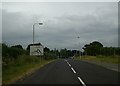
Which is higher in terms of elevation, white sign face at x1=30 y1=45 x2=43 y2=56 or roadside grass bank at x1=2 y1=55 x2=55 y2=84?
white sign face at x1=30 y1=45 x2=43 y2=56

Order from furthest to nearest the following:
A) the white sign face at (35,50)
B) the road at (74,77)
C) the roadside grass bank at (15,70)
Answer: the white sign face at (35,50) → the roadside grass bank at (15,70) → the road at (74,77)

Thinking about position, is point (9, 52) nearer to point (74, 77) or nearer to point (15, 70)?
point (15, 70)

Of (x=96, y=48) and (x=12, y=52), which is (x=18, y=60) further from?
(x=96, y=48)

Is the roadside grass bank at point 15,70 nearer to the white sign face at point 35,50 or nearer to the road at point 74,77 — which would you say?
the road at point 74,77

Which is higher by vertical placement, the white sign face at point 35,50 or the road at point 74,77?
the white sign face at point 35,50

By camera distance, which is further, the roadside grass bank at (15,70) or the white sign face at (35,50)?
the white sign face at (35,50)

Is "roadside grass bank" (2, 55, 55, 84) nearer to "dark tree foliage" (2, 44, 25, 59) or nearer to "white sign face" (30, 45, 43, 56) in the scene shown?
"dark tree foliage" (2, 44, 25, 59)

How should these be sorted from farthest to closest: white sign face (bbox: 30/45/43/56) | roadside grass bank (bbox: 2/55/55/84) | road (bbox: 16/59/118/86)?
white sign face (bbox: 30/45/43/56), roadside grass bank (bbox: 2/55/55/84), road (bbox: 16/59/118/86)

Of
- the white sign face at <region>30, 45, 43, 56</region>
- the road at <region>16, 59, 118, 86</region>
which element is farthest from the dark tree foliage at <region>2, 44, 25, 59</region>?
the road at <region>16, 59, 118, 86</region>

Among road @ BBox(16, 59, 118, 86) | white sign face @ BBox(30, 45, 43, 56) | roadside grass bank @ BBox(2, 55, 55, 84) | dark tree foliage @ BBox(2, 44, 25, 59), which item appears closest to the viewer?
road @ BBox(16, 59, 118, 86)

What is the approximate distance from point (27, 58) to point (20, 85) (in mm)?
35326

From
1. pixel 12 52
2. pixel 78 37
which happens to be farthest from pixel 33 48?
pixel 78 37

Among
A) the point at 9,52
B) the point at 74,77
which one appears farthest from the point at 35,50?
the point at 74,77

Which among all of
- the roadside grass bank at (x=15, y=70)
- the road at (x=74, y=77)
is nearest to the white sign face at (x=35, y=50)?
the roadside grass bank at (x=15, y=70)
